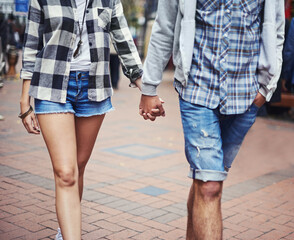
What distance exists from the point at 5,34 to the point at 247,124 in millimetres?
12276

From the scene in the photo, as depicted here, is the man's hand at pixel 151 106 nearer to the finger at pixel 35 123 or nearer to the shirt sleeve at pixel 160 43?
the shirt sleeve at pixel 160 43

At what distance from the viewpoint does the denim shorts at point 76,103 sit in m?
2.64

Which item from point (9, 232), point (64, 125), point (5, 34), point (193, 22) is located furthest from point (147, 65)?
point (5, 34)

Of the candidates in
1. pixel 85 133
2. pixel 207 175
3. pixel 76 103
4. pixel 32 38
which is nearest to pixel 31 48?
pixel 32 38

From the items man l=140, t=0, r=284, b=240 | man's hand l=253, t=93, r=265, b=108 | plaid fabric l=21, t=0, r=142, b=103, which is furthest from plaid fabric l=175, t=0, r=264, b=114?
plaid fabric l=21, t=0, r=142, b=103

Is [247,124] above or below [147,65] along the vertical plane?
below

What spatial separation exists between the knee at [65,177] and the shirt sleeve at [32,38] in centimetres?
59

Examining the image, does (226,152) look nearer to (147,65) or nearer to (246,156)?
(147,65)

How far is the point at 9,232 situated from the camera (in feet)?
11.0

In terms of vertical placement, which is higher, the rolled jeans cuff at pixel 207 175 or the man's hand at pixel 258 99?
the man's hand at pixel 258 99

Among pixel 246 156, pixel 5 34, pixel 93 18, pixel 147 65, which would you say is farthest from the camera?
pixel 5 34

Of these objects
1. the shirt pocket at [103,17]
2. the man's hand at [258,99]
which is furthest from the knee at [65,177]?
the man's hand at [258,99]

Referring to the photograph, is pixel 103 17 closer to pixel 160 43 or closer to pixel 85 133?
pixel 160 43

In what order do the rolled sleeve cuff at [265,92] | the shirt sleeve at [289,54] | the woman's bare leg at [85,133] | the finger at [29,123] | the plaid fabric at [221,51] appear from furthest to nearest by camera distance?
1. the shirt sleeve at [289,54]
2. the woman's bare leg at [85,133]
3. the finger at [29,123]
4. the rolled sleeve cuff at [265,92]
5. the plaid fabric at [221,51]
